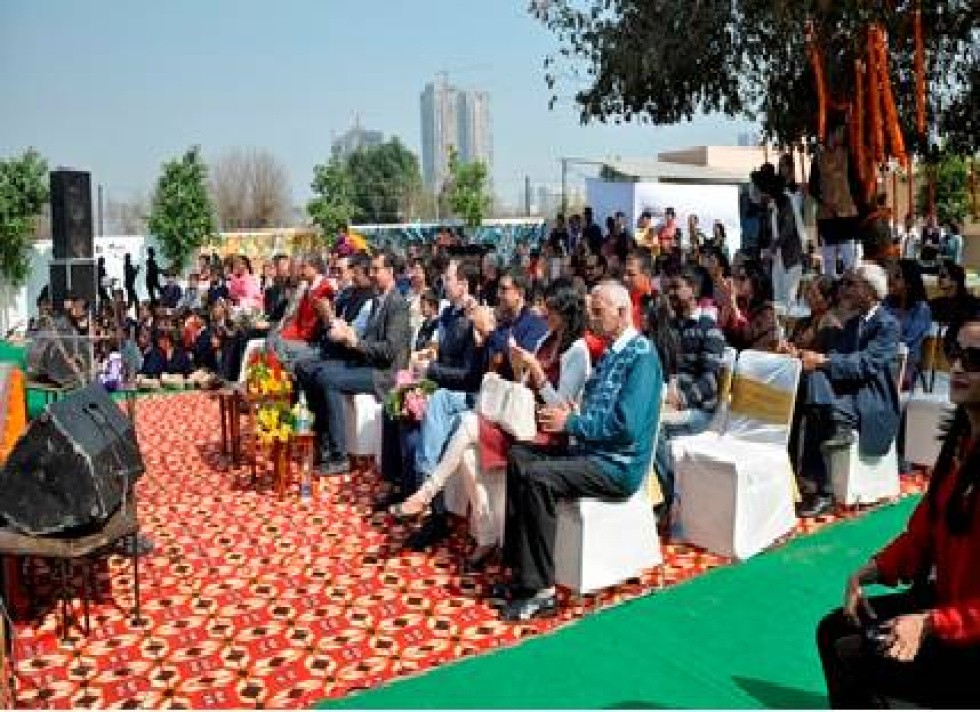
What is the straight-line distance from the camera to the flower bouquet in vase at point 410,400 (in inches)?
202

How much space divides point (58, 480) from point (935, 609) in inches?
120

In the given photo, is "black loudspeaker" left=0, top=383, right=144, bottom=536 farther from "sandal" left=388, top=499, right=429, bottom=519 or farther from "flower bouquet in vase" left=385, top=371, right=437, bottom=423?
"flower bouquet in vase" left=385, top=371, right=437, bottom=423

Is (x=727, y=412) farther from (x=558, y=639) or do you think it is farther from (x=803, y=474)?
(x=558, y=639)

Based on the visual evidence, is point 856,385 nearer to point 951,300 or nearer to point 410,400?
point 410,400

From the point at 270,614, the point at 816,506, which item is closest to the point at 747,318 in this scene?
the point at 816,506

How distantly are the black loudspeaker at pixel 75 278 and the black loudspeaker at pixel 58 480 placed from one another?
8843 millimetres

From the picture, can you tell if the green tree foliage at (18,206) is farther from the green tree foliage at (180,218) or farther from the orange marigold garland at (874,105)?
the orange marigold garland at (874,105)

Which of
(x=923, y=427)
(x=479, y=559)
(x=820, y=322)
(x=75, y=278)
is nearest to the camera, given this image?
(x=479, y=559)

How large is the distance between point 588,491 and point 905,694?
70.0 inches

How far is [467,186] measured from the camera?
31422mm

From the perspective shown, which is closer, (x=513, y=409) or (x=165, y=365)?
(x=513, y=409)

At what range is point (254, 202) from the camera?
47688mm

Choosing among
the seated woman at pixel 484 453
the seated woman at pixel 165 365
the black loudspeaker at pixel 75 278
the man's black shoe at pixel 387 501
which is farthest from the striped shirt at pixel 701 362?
the black loudspeaker at pixel 75 278

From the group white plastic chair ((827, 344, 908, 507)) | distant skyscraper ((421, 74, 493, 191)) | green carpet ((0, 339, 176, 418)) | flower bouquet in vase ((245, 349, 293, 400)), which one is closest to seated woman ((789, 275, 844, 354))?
white plastic chair ((827, 344, 908, 507))
